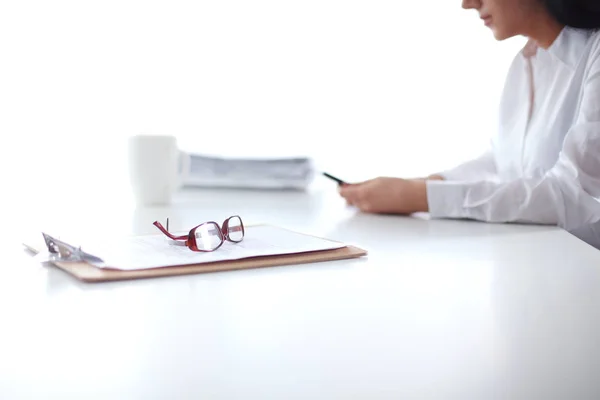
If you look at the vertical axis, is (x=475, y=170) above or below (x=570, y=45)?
below

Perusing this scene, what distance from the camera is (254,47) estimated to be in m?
2.41

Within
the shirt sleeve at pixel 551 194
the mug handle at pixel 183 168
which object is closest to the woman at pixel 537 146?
the shirt sleeve at pixel 551 194

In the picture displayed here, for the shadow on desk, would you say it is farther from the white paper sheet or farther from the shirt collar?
the shirt collar

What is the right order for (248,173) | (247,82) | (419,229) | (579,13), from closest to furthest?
(419,229) → (579,13) → (248,173) → (247,82)

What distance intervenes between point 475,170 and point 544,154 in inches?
11.0

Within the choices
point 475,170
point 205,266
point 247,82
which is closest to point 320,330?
point 205,266

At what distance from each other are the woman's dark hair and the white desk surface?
0.78 m

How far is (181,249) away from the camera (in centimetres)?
95

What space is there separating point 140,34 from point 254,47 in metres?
0.36

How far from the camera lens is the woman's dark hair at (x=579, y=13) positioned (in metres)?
1.60

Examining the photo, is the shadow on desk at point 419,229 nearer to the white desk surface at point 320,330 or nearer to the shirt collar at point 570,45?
the white desk surface at point 320,330

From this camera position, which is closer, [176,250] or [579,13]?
[176,250]

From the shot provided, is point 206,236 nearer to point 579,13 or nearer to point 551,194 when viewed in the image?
point 551,194

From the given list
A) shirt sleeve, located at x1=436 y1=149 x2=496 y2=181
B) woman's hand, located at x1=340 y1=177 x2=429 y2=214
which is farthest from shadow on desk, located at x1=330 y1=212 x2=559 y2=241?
shirt sleeve, located at x1=436 y1=149 x2=496 y2=181
